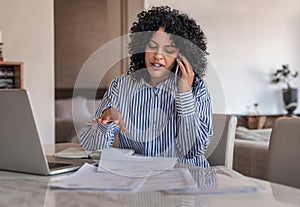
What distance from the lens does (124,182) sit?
1.08 m

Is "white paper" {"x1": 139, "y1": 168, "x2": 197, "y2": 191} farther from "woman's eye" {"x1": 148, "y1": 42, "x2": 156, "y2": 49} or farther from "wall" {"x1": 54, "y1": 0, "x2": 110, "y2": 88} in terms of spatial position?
"wall" {"x1": 54, "y1": 0, "x2": 110, "y2": 88}

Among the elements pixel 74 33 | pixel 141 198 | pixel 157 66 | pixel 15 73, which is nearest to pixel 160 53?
pixel 157 66

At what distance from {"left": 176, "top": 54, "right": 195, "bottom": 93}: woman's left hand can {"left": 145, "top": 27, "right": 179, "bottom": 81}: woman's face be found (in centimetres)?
4

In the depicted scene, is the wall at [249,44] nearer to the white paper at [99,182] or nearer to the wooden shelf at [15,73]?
the wooden shelf at [15,73]

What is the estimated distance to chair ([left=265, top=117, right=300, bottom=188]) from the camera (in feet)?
4.66

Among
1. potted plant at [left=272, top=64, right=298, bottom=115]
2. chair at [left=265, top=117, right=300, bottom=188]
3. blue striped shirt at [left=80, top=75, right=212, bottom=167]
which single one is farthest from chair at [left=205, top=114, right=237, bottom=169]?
potted plant at [left=272, top=64, right=298, bottom=115]

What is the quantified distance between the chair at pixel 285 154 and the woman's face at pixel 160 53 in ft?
1.40

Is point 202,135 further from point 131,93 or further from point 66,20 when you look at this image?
point 66,20

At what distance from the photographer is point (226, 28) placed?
Result: 5.57 m

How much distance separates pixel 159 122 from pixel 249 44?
4311 millimetres

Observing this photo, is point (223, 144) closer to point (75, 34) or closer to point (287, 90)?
point (287, 90)

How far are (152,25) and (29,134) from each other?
2.47 ft

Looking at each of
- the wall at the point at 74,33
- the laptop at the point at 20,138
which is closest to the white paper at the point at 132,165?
the laptop at the point at 20,138

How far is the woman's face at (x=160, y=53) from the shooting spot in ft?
5.21
